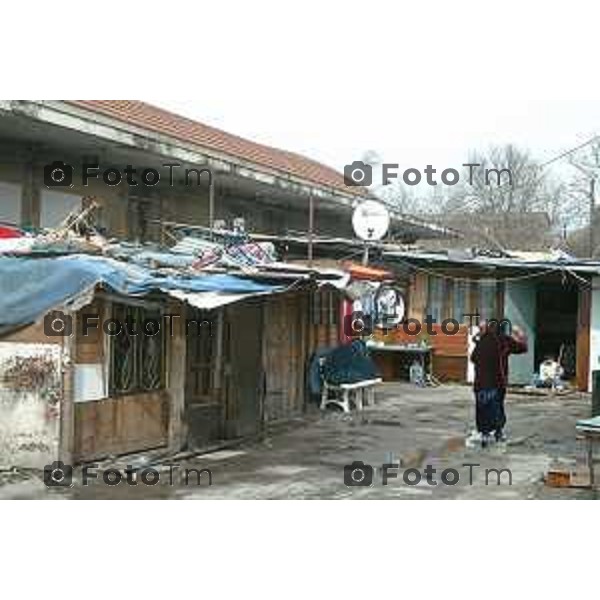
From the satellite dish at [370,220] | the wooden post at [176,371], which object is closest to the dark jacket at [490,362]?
the satellite dish at [370,220]

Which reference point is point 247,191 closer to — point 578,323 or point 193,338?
point 193,338

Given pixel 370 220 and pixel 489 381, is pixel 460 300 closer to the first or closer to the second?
pixel 370 220

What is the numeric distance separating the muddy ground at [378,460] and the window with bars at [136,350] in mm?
946

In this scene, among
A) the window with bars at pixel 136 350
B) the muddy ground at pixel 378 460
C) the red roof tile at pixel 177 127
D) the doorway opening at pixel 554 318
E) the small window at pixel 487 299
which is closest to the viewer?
the muddy ground at pixel 378 460

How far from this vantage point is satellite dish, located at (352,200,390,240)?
15.9 m

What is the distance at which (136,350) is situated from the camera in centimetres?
1191

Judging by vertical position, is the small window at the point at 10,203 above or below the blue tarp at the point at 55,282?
above

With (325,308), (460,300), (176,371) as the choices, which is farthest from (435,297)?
(176,371)

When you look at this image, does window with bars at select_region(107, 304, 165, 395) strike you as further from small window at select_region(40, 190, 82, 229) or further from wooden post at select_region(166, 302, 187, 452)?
small window at select_region(40, 190, 82, 229)

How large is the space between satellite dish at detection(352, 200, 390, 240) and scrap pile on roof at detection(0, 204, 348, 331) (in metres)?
3.04

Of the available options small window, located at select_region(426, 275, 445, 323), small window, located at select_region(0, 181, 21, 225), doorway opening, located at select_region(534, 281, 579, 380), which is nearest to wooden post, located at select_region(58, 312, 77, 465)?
small window, located at select_region(0, 181, 21, 225)

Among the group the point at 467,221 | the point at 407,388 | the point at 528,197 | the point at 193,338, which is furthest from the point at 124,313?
the point at 528,197

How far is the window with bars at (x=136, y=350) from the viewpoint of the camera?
11508 mm

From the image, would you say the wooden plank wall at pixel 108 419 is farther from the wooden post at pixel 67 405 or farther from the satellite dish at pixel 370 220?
the satellite dish at pixel 370 220
